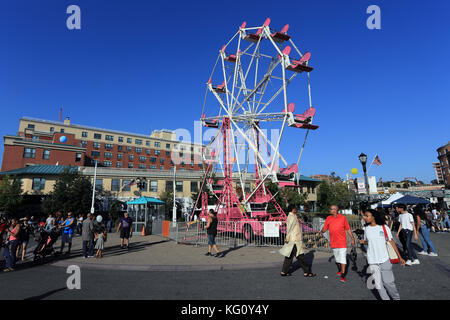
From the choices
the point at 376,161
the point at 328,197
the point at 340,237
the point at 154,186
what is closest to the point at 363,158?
the point at 376,161

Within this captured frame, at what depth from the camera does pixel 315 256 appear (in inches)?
354

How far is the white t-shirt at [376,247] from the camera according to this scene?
4.02 m

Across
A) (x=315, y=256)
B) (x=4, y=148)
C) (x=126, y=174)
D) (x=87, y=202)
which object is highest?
(x=4, y=148)

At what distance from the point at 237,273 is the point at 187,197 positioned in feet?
116

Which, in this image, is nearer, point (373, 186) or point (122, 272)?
point (122, 272)

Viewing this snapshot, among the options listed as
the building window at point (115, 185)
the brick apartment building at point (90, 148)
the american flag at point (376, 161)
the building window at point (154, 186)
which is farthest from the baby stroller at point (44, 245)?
the brick apartment building at point (90, 148)

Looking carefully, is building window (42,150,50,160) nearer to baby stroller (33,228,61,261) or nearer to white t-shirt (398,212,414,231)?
baby stroller (33,228,61,261)

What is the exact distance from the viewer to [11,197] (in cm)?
2991

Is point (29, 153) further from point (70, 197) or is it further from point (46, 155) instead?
point (70, 197)

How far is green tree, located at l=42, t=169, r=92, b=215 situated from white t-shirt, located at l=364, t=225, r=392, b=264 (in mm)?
32547

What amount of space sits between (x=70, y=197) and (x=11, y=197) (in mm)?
7102

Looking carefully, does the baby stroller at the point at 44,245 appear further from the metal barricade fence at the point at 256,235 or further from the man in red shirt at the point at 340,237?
the man in red shirt at the point at 340,237
